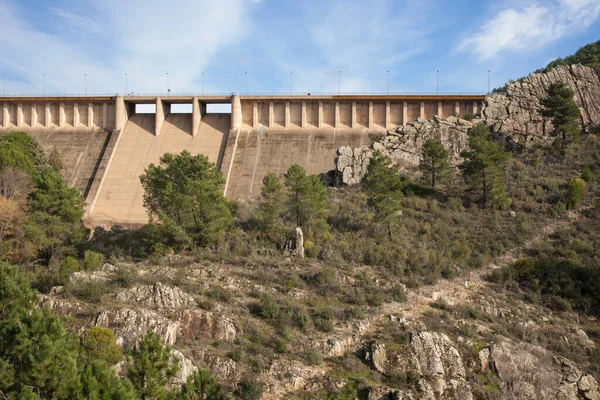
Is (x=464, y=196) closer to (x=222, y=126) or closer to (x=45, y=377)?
(x=222, y=126)

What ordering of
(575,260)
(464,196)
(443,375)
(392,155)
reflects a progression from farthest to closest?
(392,155), (464,196), (575,260), (443,375)

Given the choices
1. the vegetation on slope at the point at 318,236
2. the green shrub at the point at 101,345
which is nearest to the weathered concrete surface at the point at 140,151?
the vegetation on slope at the point at 318,236

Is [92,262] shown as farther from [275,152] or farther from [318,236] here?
[275,152]

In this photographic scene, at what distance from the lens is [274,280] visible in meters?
23.2

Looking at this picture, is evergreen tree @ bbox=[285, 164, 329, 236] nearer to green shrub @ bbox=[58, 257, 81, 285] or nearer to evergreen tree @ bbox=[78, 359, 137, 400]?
green shrub @ bbox=[58, 257, 81, 285]

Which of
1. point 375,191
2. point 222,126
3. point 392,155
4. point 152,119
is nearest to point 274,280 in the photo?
point 375,191

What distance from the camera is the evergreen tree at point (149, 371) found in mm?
12547

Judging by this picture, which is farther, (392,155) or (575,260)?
(392,155)

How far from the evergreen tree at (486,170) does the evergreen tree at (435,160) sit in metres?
2.41

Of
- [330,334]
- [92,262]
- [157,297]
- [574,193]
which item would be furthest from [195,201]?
[574,193]

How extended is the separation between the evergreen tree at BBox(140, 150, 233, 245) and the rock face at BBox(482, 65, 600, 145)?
2635 cm

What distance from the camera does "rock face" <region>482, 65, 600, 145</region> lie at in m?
42.5

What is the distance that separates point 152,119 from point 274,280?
30.3 metres

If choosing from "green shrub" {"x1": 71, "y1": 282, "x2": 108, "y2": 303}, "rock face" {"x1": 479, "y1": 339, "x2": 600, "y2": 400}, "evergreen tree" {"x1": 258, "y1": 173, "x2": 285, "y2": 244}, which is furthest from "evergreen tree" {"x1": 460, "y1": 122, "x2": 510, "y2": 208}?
"green shrub" {"x1": 71, "y1": 282, "x2": 108, "y2": 303}
